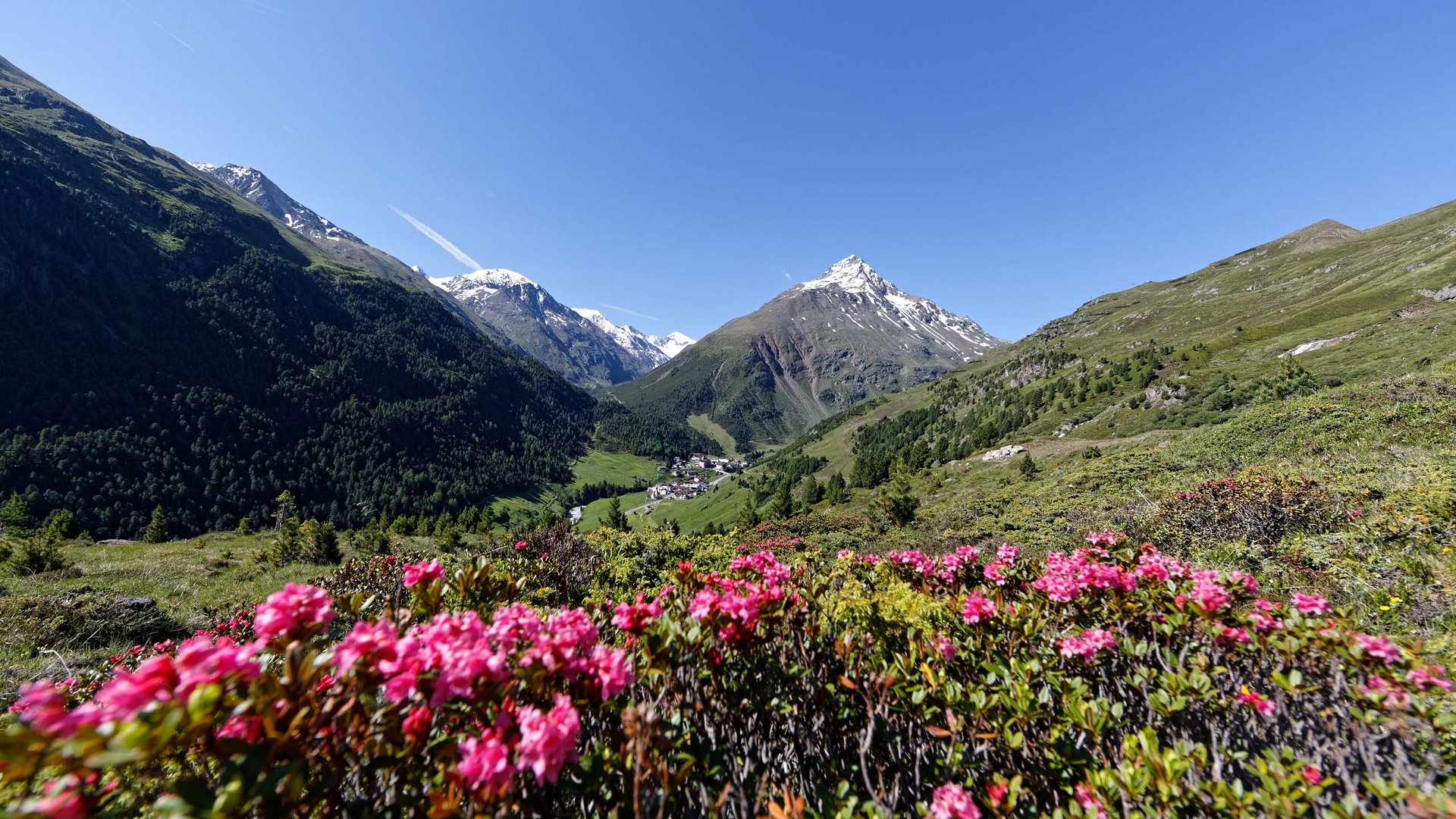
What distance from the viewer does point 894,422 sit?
136500 mm

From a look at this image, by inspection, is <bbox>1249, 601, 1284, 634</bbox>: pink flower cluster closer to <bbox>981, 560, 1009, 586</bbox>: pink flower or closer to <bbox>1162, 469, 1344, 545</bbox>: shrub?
<bbox>981, 560, 1009, 586</bbox>: pink flower

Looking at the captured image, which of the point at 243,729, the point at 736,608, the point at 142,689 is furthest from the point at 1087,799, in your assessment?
the point at 142,689

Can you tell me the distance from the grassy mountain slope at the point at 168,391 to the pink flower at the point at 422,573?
6223 inches

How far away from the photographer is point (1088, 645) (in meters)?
4.38

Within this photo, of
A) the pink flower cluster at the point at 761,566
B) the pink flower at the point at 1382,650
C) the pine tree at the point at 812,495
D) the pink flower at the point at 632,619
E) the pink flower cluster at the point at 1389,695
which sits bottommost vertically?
the pine tree at the point at 812,495

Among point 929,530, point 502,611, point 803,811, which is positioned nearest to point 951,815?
point 803,811

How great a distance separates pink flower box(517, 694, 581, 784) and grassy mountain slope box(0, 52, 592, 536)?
160m

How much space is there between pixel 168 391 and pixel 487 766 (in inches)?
8491

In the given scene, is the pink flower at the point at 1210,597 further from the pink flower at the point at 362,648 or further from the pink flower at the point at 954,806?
the pink flower at the point at 362,648

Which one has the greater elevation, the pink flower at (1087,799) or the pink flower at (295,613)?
the pink flower at (295,613)

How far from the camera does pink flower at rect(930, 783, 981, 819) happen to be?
2773 mm

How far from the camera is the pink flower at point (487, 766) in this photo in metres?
2.12

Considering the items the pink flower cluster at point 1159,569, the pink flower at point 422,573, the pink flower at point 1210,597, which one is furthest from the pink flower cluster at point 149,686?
the pink flower cluster at point 1159,569

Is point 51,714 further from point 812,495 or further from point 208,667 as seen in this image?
point 812,495
